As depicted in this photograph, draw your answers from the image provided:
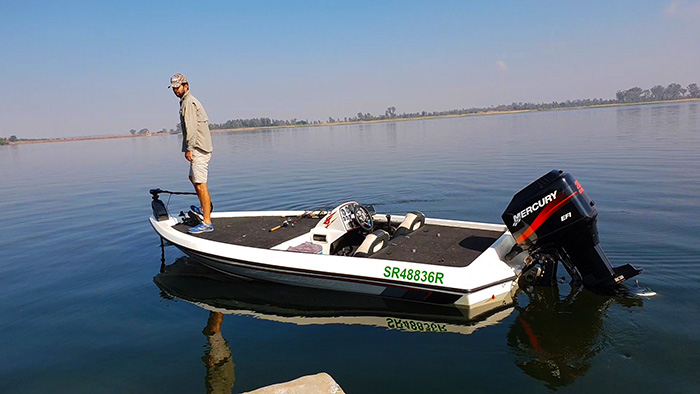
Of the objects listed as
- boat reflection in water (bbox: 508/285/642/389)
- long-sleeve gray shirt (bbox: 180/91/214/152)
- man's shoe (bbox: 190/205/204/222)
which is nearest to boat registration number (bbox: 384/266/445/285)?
boat reflection in water (bbox: 508/285/642/389)

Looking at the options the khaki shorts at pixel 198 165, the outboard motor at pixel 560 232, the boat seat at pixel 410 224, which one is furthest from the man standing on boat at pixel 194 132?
the outboard motor at pixel 560 232

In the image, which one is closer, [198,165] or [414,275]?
[414,275]

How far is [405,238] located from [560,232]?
2.13 meters

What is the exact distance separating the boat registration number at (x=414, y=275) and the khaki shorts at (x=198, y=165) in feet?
11.6

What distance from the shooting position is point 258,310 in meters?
6.00

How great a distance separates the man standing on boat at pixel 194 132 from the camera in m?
6.99

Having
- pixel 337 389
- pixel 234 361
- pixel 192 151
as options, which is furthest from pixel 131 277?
pixel 337 389

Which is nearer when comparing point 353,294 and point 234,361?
point 234,361

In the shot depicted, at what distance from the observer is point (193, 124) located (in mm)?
7016

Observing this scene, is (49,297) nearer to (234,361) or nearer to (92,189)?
(234,361)

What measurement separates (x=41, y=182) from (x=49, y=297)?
60.5 feet

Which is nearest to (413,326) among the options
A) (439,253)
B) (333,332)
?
(333,332)

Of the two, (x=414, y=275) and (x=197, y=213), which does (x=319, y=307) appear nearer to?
(x=414, y=275)

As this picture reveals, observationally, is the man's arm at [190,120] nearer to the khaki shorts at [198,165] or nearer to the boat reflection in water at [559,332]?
the khaki shorts at [198,165]
